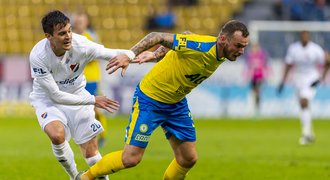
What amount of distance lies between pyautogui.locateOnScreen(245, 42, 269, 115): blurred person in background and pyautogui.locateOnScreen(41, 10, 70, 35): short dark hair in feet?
58.2

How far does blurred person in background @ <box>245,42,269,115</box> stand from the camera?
27.0 metres

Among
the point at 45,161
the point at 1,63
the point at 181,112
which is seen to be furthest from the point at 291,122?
the point at 181,112

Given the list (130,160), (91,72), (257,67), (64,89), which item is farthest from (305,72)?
(130,160)

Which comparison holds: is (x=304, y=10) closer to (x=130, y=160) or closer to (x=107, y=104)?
(x=107, y=104)

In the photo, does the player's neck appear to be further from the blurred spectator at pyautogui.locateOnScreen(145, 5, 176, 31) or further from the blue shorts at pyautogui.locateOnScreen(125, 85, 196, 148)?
the blurred spectator at pyautogui.locateOnScreen(145, 5, 176, 31)

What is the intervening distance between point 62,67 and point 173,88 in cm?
136

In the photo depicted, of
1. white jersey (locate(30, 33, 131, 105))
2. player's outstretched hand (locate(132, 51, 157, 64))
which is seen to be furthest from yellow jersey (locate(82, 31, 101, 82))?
player's outstretched hand (locate(132, 51, 157, 64))

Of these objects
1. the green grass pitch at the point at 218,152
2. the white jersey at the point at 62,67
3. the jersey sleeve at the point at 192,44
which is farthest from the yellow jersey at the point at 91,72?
the jersey sleeve at the point at 192,44

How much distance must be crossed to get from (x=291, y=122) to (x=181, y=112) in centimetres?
1695

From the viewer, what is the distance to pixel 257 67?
89.8ft

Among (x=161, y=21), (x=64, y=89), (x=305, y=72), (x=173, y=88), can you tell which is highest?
(x=173, y=88)

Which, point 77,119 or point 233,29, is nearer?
point 233,29

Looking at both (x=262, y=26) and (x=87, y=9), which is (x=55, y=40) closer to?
(x=262, y=26)

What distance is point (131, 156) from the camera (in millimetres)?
9109
